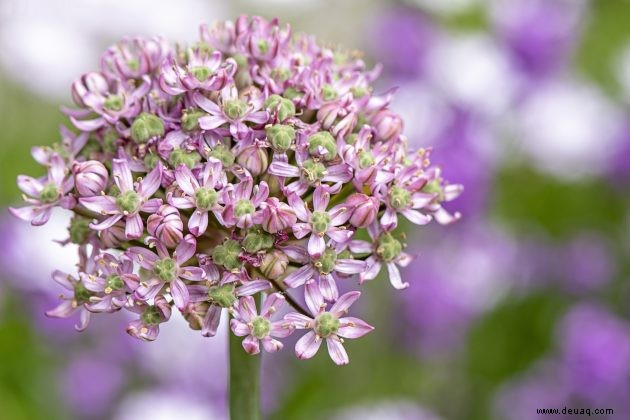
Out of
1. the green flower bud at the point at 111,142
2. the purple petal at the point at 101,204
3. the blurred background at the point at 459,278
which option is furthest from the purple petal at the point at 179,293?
the blurred background at the point at 459,278

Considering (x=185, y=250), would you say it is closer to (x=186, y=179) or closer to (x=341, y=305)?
(x=186, y=179)

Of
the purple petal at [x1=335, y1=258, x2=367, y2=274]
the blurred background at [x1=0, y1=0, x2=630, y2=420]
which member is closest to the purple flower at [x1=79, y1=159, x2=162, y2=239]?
the purple petal at [x1=335, y1=258, x2=367, y2=274]

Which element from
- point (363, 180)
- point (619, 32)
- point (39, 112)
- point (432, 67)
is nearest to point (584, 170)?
point (432, 67)

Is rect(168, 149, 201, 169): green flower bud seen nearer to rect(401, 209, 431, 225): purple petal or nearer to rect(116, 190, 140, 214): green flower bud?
rect(116, 190, 140, 214): green flower bud

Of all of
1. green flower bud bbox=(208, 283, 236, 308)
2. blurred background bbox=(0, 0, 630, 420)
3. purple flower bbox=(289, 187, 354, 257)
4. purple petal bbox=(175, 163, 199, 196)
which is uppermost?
purple petal bbox=(175, 163, 199, 196)

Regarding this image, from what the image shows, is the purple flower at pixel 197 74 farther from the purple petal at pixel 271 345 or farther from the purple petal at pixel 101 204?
the purple petal at pixel 271 345

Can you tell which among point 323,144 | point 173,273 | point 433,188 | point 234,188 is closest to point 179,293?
point 173,273

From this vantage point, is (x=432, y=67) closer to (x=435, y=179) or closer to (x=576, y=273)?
(x=576, y=273)
